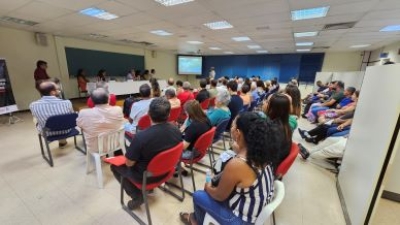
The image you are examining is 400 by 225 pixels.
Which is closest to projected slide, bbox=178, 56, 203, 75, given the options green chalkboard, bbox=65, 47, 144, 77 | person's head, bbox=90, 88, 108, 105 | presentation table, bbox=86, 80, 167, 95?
green chalkboard, bbox=65, 47, 144, 77

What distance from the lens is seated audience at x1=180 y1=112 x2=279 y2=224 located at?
98 cm

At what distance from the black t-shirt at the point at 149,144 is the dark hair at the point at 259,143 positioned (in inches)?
28.4

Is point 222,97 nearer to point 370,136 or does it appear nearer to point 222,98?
point 222,98

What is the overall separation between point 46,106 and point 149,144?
2035mm

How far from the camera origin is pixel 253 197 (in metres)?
1.06

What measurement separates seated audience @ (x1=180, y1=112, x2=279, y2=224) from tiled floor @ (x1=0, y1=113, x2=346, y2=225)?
→ 2.77ft

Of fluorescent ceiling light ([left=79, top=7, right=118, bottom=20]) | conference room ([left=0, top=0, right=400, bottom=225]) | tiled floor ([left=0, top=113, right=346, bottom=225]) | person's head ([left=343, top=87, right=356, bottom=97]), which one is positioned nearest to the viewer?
conference room ([left=0, top=0, right=400, bottom=225])

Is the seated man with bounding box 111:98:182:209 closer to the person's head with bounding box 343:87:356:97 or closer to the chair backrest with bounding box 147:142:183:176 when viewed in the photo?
the chair backrest with bounding box 147:142:183:176

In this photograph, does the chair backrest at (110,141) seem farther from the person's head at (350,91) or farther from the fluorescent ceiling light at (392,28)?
the fluorescent ceiling light at (392,28)

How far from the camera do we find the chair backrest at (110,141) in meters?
2.18

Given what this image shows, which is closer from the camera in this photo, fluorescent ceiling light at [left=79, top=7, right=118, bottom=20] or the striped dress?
the striped dress

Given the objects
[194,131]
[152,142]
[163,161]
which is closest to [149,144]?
[152,142]

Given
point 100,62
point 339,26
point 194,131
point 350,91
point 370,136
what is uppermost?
point 339,26

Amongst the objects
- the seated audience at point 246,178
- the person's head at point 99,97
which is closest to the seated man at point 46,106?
the person's head at point 99,97
